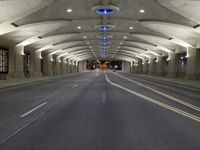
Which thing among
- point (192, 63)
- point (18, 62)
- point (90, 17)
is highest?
point (90, 17)

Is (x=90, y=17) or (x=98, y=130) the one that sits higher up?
(x=90, y=17)

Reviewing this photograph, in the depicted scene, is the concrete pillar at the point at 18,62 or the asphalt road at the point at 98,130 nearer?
the asphalt road at the point at 98,130

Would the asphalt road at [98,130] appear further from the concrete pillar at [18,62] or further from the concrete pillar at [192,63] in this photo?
the concrete pillar at [18,62]

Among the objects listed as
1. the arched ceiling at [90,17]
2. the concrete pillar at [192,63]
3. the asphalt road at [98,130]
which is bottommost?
the asphalt road at [98,130]

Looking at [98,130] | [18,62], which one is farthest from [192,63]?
[98,130]

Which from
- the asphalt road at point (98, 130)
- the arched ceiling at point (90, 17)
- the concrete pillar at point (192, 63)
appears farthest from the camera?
the concrete pillar at point (192, 63)

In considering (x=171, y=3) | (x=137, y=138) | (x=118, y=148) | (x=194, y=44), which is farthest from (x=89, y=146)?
(x=194, y=44)

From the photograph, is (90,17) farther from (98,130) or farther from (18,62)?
(98,130)

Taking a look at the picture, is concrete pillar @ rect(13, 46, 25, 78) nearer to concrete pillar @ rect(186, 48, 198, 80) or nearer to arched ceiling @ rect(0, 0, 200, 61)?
arched ceiling @ rect(0, 0, 200, 61)

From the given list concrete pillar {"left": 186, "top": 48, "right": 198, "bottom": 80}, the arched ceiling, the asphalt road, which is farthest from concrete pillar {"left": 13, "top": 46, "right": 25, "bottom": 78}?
the asphalt road

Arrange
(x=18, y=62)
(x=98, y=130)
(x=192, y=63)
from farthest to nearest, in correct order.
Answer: (x=18, y=62) < (x=192, y=63) < (x=98, y=130)

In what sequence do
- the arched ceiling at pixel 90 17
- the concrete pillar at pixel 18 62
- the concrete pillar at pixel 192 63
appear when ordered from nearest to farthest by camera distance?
1. the arched ceiling at pixel 90 17
2. the concrete pillar at pixel 192 63
3. the concrete pillar at pixel 18 62

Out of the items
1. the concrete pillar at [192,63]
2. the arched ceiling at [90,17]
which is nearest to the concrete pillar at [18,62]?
the arched ceiling at [90,17]

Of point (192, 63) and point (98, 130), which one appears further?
point (192, 63)
